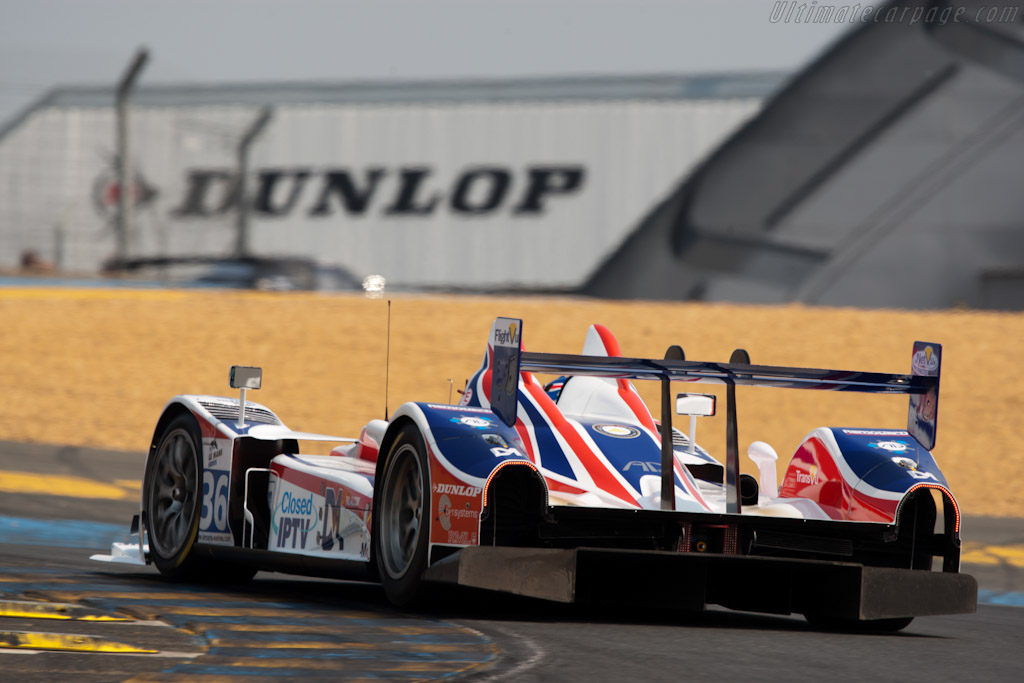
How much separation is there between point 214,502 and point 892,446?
134 inches

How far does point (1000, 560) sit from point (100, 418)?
10.0 meters

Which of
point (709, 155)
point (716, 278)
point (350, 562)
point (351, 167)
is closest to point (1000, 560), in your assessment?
point (350, 562)

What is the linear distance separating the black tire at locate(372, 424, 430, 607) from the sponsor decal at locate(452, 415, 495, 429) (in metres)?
0.19

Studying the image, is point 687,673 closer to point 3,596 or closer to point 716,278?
point 3,596

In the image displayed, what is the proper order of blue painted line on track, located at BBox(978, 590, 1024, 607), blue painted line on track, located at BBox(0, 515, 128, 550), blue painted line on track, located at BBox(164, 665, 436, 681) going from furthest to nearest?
1. blue painted line on track, located at BBox(0, 515, 128, 550)
2. blue painted line on track, located at BBox(978, 590, 1024, 607)
3. blue painted line on track, located at BBox(164, 665, 436, 681)

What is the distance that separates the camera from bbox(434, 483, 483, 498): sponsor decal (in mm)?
6422

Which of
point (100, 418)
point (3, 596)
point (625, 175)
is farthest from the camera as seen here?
point (625, 175)

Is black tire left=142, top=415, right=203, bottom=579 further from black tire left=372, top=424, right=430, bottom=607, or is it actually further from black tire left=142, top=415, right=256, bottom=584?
black tire left=372, top=424, right=430, bottom=607

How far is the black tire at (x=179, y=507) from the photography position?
8297 millimetres

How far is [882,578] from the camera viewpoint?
6.75m

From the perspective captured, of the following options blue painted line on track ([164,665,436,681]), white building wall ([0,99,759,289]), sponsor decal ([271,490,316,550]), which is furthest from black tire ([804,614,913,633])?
white building wall ([0,99,759,289])

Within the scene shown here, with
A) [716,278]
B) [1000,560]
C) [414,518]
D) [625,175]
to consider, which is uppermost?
[625,175]

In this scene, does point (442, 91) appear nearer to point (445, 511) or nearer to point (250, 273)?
point (250, 273)

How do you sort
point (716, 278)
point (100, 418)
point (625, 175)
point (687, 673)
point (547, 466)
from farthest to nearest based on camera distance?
point (625, 175), point (716, 278), point (100, 418), point (547, 466), point (687, 673)
